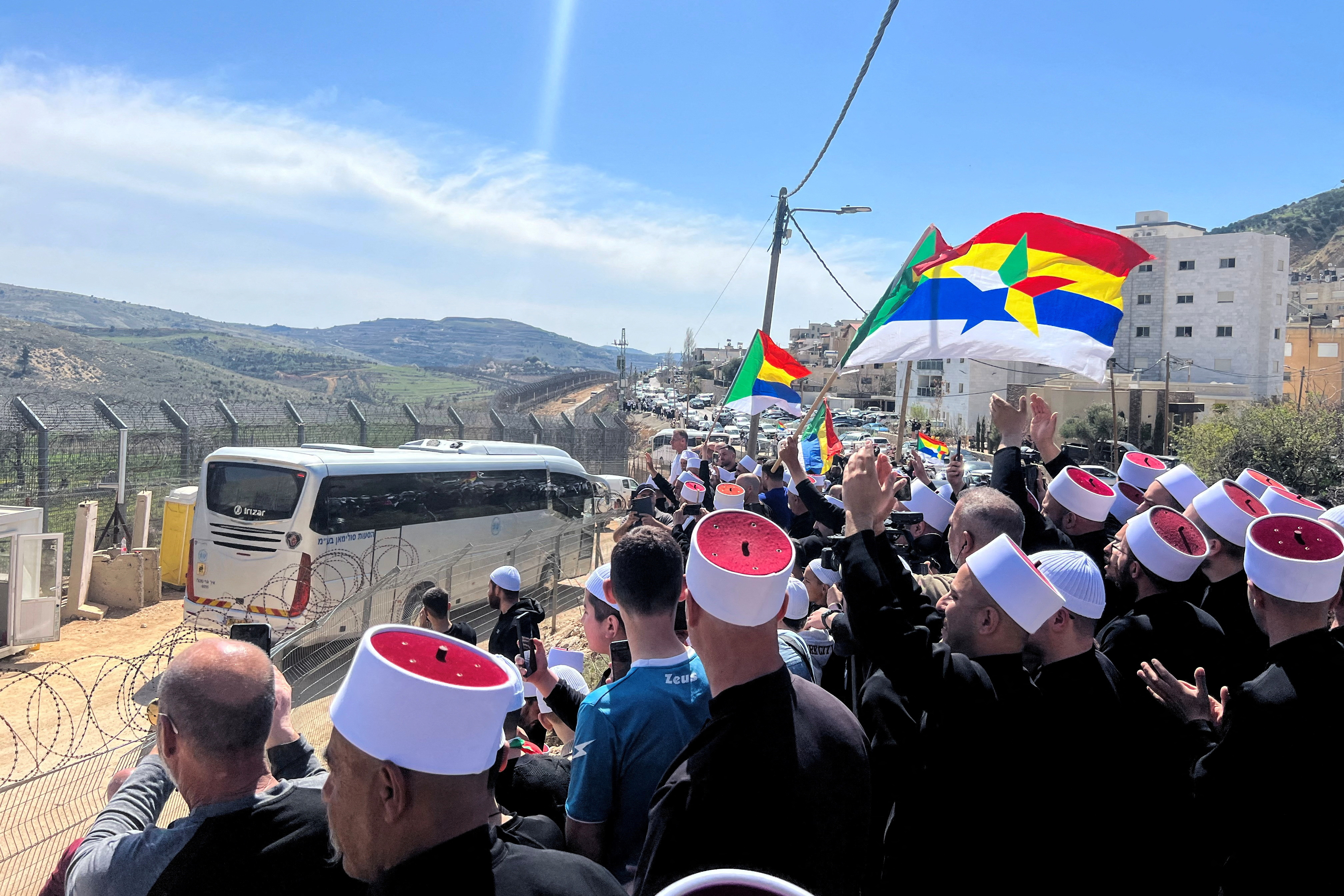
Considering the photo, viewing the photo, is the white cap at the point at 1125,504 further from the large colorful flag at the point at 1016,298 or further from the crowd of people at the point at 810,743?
the crowd of people at the point at 810,743

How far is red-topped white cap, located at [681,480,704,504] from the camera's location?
355 inches

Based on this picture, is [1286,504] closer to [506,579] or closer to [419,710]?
[419,710]

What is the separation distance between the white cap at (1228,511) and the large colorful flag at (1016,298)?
11.3ft

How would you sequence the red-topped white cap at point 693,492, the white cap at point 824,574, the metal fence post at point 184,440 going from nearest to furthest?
the white cap at point 824,574 < the red-topped white cap at point 693,492 < the metal fence post at point 184,440

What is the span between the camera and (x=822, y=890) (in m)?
2.04

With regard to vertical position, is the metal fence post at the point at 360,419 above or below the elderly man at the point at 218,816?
above

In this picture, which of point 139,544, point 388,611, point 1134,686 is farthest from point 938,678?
point 139,544

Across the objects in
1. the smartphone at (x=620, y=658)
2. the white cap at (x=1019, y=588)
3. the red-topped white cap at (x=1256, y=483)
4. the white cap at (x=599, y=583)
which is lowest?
the smartphone at (x=620, y=658)

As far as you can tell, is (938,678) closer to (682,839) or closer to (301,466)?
(682,839)

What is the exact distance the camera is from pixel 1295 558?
2.78m

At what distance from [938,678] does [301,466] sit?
31.3ft

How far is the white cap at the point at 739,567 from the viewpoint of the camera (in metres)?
2.15

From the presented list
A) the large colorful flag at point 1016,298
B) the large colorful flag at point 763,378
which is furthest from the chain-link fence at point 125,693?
the large colorful flag at point 1016,298

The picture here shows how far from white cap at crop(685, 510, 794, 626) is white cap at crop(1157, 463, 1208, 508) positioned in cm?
341
